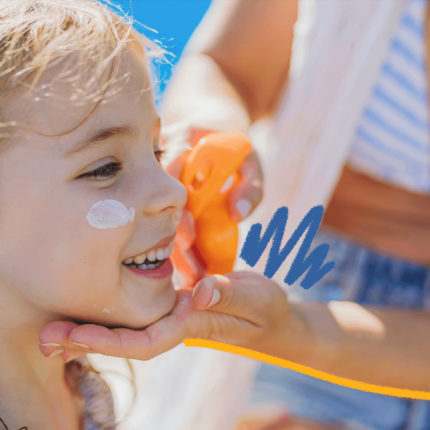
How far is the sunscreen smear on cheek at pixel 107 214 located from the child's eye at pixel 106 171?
3 cm

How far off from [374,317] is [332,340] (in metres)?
0.14

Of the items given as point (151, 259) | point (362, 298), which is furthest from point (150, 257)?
point (362, 298)

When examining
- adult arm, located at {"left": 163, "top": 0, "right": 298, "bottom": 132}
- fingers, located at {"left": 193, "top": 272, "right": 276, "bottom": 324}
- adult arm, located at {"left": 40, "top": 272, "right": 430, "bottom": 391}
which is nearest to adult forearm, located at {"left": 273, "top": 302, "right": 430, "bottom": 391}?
adult arm, located at {"left": 40, "top": 272, "right": 430, "bottom": 391}

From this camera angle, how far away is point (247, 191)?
0.94m

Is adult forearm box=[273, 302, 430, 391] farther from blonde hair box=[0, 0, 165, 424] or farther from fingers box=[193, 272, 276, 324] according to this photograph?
blonde hair box=[0, 0, 165, 424]

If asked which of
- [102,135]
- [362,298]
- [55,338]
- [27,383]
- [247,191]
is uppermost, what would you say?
[102,135]

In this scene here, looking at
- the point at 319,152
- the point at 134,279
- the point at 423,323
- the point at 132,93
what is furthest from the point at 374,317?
the point at 132,93

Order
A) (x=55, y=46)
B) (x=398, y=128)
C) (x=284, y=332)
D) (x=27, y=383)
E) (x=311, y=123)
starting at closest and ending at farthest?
1. (x=55, y=46)
2. (x=27, y=383)
3. (x=284, y=332)
4. (x=311, y=123)
5. (x=398, y=128)

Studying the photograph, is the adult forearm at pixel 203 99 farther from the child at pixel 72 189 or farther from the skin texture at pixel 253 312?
the child at pixel 72 189

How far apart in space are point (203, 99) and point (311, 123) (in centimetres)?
27

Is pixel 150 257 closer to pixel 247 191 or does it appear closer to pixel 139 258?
pixel 139 258

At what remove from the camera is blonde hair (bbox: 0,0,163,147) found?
2.25ft

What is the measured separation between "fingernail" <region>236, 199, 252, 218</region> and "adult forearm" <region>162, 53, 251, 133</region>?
0.17 m

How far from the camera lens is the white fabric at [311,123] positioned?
124 cm
